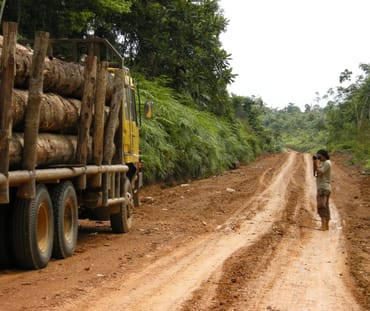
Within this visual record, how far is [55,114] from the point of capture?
7883 mm

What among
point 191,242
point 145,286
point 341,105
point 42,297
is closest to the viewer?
point 42,297

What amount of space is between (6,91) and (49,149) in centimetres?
152

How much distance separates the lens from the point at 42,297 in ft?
18.4

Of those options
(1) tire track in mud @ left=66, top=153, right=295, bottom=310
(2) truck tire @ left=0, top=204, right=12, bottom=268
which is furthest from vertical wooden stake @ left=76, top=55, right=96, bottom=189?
(1) tire track in mud @ left=66, top=153, right=295, bottom=310

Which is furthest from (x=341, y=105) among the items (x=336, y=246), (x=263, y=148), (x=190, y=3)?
(x=336, y=246)

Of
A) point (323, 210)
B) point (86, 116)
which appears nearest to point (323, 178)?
point (323, 210)

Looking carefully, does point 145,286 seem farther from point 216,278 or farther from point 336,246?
point 336,246

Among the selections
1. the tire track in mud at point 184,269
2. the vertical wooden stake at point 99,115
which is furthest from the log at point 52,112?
the tire track in mud at point 184,269

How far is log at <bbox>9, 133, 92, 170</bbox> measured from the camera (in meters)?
6.63

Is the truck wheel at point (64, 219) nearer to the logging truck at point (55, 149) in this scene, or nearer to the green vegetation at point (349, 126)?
the logging truck at point (55, 149)

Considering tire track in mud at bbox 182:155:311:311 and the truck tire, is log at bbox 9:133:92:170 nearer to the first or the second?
the truck tire

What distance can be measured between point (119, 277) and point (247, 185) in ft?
48.6

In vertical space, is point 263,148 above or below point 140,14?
below

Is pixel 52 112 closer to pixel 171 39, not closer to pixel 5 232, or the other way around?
pixel 5 232
